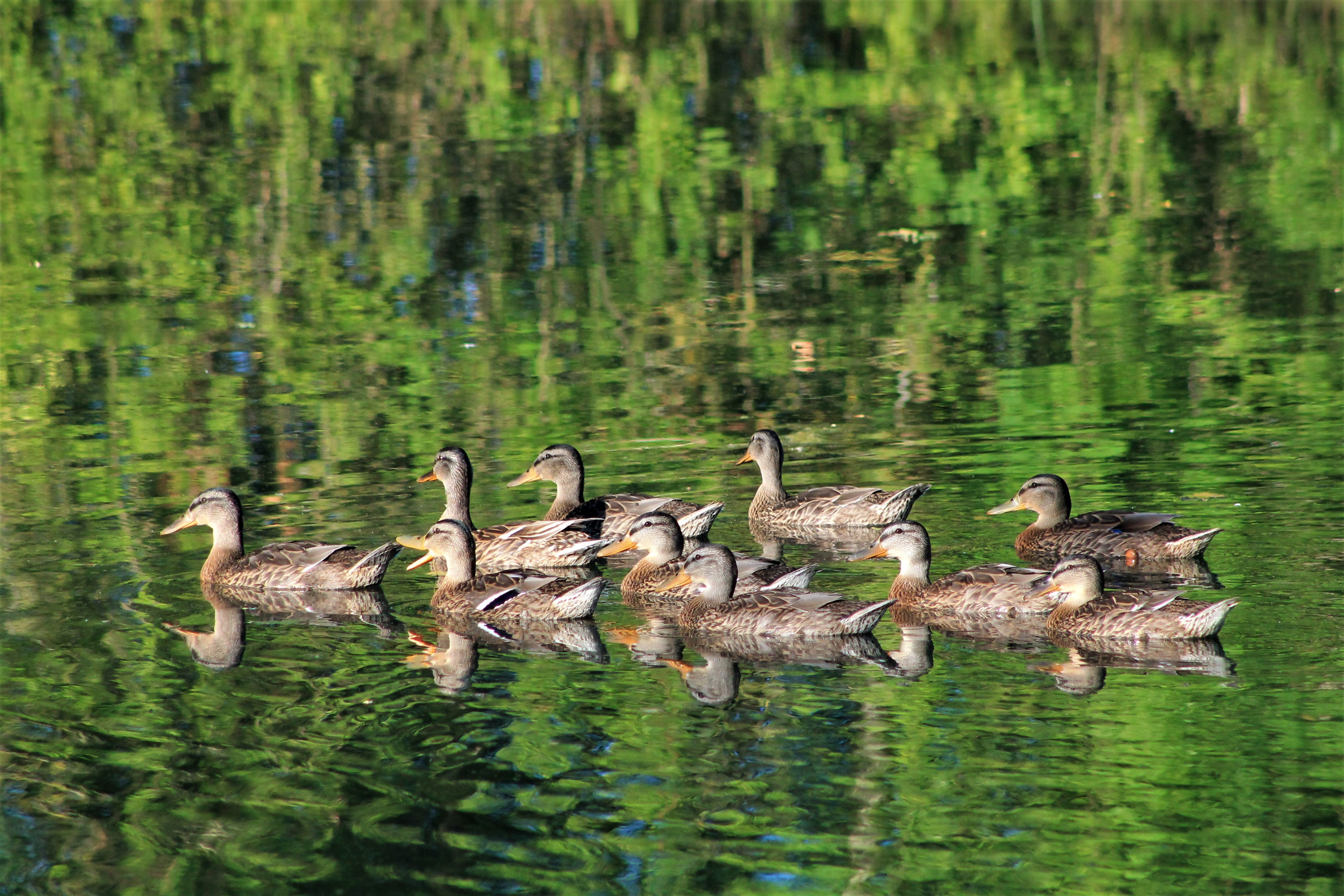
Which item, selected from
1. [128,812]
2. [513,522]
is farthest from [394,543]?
[128,812]

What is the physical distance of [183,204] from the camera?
27344mm

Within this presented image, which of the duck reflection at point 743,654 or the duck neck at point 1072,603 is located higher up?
the duck neck at point 1072,603

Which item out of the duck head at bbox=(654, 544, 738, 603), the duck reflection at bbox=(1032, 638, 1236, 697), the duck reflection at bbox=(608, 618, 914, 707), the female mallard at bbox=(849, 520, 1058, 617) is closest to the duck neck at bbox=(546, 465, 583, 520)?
the duck head at bbox=(654, 544, 738, 603)

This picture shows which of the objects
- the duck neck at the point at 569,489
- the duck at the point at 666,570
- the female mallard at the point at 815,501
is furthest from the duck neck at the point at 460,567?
the female mallard at the point at 815,501

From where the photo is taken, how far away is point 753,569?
465 inches

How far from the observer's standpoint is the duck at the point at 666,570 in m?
11.6

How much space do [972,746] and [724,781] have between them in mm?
1201

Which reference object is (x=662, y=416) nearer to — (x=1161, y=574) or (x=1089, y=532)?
(x=1089, y=532)

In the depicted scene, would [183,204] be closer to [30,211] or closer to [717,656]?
[30,211]

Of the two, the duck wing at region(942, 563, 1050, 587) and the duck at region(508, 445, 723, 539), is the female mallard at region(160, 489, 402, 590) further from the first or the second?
the duck wing at region(942, 563, 1050, 587)

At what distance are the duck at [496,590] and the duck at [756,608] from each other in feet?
2.00

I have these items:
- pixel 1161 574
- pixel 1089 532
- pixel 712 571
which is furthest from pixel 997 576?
pixel 712 571

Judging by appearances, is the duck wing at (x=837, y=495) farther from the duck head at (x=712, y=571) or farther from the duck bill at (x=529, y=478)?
the duck head at (x=712, y=571)

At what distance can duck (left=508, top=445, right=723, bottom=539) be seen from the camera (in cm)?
1309
